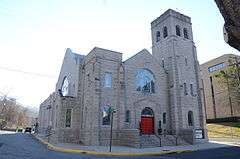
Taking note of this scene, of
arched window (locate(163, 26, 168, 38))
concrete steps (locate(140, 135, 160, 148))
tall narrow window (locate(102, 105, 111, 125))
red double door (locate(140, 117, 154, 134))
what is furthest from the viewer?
arched window (locate(163, 26, 168, 38))

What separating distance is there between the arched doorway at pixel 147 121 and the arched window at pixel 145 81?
2512 millimetres

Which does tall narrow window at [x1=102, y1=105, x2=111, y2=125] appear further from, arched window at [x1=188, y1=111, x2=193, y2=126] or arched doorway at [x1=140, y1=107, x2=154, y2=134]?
arched window at [x1=188, y1=111, x2=193, y2=126]

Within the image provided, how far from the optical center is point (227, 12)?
2.70 meters

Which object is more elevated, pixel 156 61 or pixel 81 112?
pixel 156 61

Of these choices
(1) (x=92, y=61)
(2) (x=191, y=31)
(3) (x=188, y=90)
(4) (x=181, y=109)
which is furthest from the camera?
(2) (x=191, y=31)

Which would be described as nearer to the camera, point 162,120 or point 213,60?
point 162,120

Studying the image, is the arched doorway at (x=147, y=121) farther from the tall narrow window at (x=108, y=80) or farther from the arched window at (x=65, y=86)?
the arched window at (x=65, y=86)

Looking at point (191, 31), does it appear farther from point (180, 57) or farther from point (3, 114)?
point (3, 114)

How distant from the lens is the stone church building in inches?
976

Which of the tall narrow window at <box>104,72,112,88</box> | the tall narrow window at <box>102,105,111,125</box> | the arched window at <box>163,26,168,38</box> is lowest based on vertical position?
the tall narrow window at <box>102,105,111,125</box>

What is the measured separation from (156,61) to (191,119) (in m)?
8.82

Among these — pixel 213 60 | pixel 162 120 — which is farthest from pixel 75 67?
pixel 213 60

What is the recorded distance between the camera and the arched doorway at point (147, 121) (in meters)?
27.4

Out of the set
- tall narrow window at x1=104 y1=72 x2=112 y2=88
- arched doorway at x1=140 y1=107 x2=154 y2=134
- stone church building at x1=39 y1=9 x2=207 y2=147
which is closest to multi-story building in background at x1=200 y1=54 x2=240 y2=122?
stone church building at x1=39 y1=9 x2=207 y2=147
